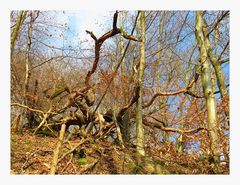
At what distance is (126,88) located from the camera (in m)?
5.69

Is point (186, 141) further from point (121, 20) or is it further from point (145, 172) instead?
point (121, 20)

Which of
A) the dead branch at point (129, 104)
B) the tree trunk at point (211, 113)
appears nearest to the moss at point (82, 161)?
the dead branch at point (129, 104)

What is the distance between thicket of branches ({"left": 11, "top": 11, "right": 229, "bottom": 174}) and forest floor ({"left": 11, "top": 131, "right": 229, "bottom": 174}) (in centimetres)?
5

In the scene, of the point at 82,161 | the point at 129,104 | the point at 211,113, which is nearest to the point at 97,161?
the point at 82,161

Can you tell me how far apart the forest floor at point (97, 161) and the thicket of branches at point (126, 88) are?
5 centimetres

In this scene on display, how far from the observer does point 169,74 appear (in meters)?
8.14

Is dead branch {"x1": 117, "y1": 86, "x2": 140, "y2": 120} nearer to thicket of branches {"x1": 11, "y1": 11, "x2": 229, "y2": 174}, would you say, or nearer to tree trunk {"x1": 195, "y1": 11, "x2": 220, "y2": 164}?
thicket of branches {"x1": 11, "y1": 11, "x2": 229, "y2": 174}

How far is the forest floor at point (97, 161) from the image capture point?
399cm

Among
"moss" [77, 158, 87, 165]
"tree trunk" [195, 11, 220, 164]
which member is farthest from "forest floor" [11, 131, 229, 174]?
"tree trunk" [195, 11, 220, 164]

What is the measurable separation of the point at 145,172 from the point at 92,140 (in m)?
1.09

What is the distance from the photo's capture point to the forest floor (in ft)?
13.1

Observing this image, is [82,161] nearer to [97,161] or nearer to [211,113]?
[97,161]

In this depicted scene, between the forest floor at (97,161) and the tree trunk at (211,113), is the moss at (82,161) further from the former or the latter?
the tree trunk at (211,113)

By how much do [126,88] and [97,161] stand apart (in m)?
1.81
